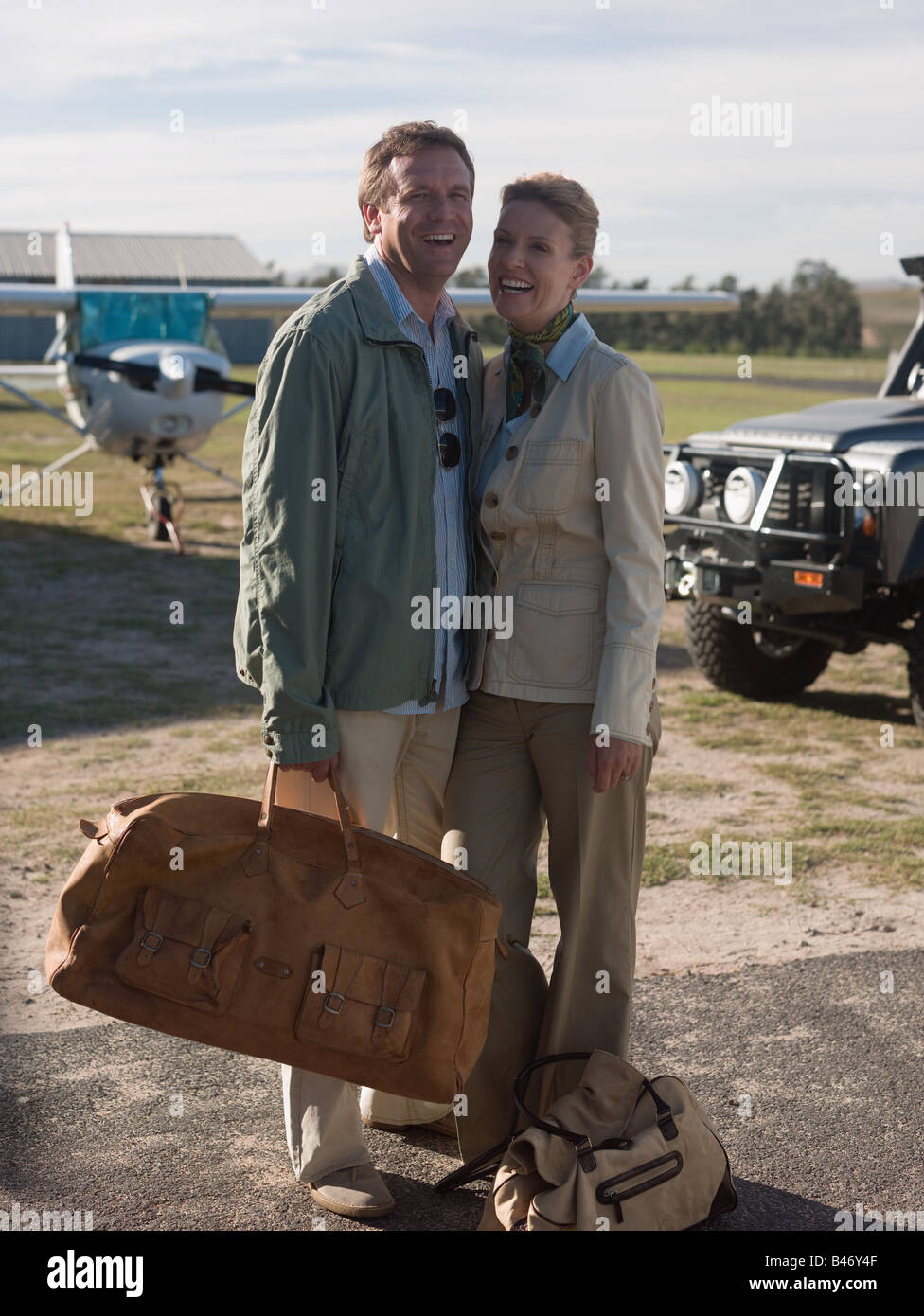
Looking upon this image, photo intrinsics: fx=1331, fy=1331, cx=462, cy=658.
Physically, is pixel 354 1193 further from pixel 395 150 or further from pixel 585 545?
pixel 395 150

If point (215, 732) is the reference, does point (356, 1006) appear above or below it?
above

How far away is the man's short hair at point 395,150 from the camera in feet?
8.82

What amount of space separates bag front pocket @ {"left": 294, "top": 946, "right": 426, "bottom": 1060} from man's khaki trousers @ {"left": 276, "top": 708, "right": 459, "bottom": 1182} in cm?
25

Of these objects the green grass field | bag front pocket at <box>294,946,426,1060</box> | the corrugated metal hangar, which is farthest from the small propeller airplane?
the corrugated metal hangar

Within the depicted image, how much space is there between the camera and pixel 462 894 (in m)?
2.58

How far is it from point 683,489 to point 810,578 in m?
0.94

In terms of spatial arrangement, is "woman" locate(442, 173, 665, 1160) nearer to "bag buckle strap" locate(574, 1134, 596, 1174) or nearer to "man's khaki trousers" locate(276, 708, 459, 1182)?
"man's khaki trousers" locate(276, 708, 459, 1182)

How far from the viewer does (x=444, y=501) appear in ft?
9.21

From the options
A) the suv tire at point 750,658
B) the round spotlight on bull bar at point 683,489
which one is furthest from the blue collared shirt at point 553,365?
the suv tire at point 750,658

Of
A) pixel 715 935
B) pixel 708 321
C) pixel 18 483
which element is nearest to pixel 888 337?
pixel 708 321

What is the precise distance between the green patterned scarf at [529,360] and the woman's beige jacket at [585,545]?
0.03 m

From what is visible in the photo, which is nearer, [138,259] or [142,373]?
[142,373]

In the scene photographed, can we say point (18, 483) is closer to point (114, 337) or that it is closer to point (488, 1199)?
point (114, 337)

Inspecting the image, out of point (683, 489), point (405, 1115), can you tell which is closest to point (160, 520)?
point (683, 489)
